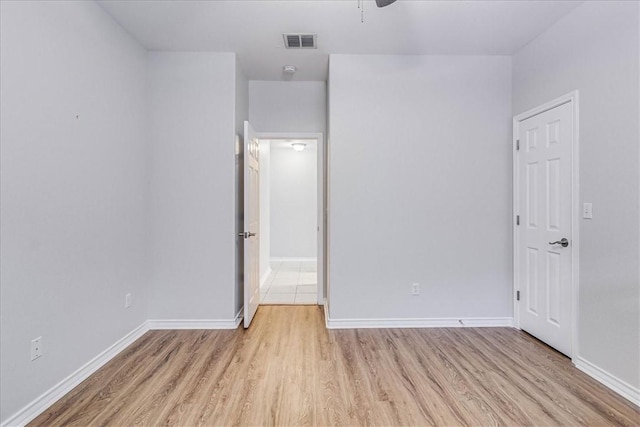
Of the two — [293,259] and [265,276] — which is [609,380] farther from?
[293,259]

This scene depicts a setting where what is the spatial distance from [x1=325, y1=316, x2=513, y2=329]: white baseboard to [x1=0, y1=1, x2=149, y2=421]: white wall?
1975mm

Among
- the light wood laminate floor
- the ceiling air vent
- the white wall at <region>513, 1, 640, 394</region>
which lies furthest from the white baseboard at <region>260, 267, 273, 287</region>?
the white wall at <region>513, 1, 640, 394</region>

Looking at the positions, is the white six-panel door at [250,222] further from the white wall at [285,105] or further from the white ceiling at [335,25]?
the white ceiling at [335,25]

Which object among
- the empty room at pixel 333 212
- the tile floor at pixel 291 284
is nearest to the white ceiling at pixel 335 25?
the empty room at pixel 333 212

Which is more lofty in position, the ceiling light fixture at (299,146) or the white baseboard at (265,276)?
the ceiling light fixture at (299,146)

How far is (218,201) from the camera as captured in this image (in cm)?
306

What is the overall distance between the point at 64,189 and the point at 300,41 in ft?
7.30

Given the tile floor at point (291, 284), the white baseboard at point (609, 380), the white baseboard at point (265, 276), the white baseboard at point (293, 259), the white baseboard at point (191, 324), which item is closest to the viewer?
the white baseboard at point (609, 380)

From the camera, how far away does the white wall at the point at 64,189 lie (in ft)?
5.48

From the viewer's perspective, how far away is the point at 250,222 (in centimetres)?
321

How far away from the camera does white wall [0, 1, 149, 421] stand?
5.48 ft

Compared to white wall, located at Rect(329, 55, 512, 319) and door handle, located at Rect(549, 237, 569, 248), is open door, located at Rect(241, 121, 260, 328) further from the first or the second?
door handle, located at Rect(549, 237, 569, 248)

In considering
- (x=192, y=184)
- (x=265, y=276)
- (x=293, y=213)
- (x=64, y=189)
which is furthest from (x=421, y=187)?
(x=293, y=213)

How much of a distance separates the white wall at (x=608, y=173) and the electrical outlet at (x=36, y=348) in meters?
3.66
